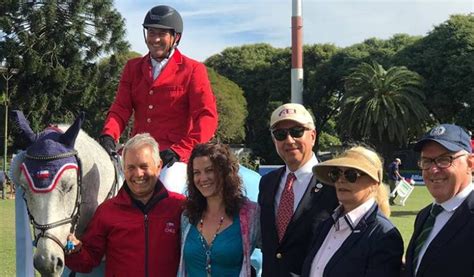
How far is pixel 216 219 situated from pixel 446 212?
154cm

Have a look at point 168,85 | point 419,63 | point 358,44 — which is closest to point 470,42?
point 419,63

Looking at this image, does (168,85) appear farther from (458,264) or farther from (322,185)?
(458,264)

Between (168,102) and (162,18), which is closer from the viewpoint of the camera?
(162,18)

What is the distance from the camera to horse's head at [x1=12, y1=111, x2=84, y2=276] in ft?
12.4

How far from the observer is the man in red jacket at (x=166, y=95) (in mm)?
5086

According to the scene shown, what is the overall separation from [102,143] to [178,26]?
48.2 inches

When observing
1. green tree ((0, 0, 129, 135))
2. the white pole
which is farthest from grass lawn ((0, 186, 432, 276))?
green tree ((0, 0, 129, 135))

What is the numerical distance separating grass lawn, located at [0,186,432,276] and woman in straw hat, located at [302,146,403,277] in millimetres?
7683

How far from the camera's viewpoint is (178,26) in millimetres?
5117

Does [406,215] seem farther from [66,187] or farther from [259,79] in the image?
[259,79]

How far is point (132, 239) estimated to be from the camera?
4059 millimetres

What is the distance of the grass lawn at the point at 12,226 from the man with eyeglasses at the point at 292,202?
23.9 feet

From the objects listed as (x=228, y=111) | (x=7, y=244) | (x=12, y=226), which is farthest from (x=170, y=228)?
(x=228, y=111)

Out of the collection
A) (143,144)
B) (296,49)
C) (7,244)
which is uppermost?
(296,49)
